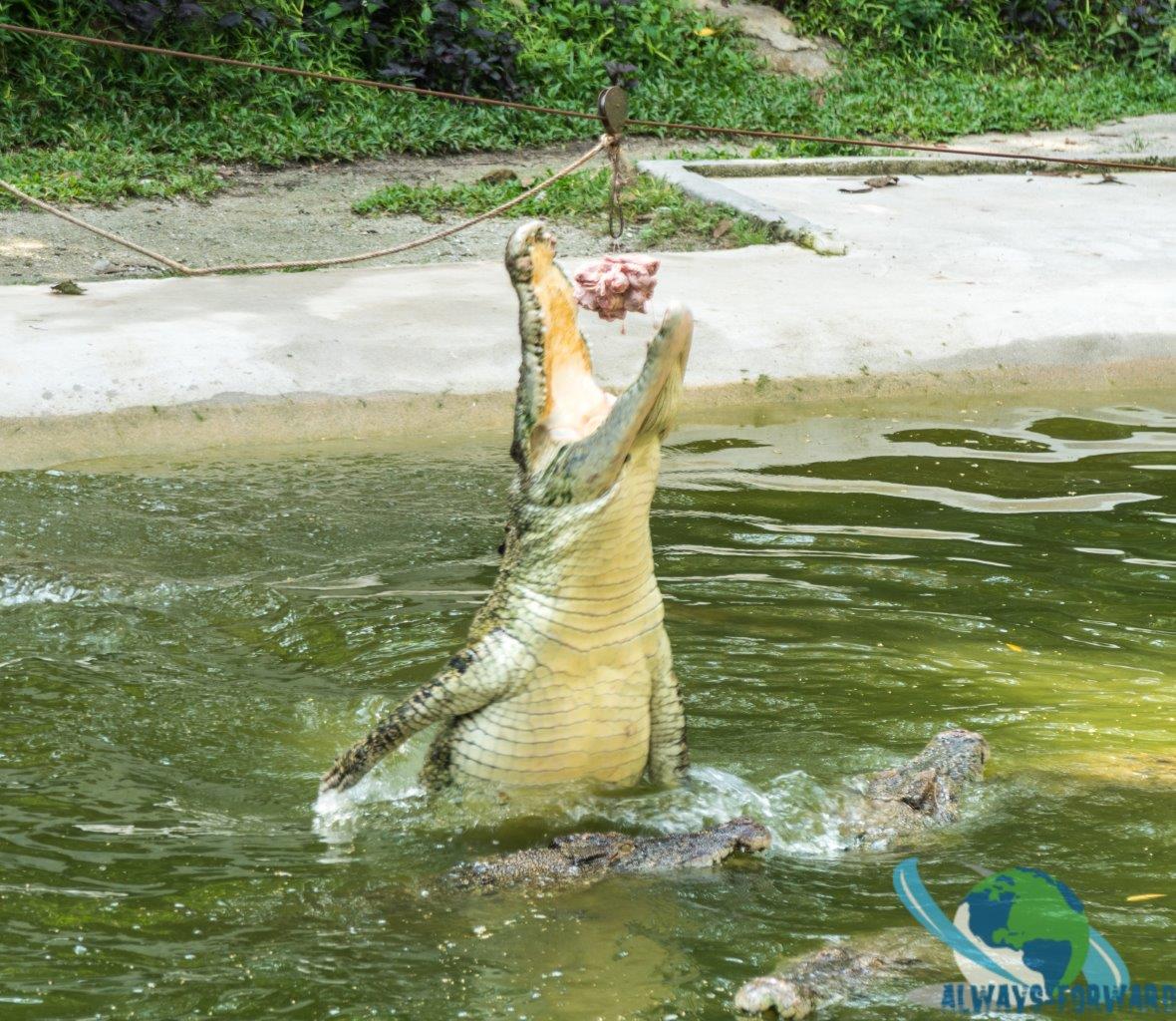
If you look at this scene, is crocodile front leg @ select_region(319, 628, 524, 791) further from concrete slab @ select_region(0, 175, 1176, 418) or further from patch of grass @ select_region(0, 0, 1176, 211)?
patch of grass @ select_region(0, 0, 1176, 211)

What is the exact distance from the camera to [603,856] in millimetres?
3133

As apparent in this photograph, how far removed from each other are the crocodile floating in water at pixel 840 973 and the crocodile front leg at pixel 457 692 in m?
0.91

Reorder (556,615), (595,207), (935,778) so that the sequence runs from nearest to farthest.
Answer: (556,615)
(935,778)
(595,207)

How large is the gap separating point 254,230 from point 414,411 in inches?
137

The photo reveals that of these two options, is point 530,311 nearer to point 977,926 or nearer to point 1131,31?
point 977,926

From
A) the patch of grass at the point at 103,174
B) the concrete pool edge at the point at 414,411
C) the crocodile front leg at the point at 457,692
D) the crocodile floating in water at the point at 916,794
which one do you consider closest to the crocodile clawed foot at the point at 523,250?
the crocodile front leg at the point at 457,692

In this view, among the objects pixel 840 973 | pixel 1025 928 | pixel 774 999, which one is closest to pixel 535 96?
pixel 1025 928

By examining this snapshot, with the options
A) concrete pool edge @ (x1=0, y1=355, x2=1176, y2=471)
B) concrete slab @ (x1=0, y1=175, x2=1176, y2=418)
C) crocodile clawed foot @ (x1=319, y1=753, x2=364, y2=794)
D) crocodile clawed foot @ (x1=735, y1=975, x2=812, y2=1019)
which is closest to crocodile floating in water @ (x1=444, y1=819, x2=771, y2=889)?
crocodile clawed foot @ (x1=319, y1=753, x2=364, y2=794)

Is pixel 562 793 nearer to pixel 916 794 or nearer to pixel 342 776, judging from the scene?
pixel 342 776

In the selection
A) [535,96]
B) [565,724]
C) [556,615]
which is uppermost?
[535,96]

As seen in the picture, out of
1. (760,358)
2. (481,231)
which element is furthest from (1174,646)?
(481,231)

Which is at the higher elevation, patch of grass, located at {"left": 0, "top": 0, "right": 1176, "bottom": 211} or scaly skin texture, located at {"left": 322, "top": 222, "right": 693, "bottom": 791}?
patch of grass, located at {"left": 0, "top": 0, "right": 1176, "bottom": 211}

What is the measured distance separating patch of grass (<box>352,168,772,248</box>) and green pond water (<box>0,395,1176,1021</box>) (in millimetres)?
2491

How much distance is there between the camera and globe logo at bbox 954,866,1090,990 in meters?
2.75
